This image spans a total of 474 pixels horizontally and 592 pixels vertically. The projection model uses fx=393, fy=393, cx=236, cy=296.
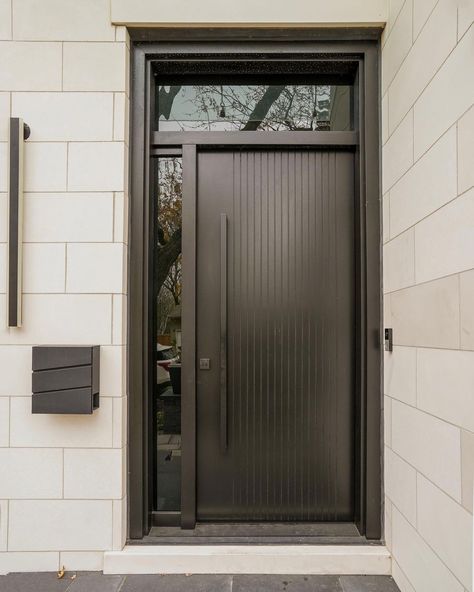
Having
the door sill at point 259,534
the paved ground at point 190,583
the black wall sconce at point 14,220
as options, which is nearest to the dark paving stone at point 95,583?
the paved ground at point 190,583

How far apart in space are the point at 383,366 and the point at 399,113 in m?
1.23

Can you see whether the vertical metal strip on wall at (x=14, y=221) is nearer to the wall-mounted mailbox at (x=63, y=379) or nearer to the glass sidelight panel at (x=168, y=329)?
the wall-mounted mailbox at (x=63, y=379)

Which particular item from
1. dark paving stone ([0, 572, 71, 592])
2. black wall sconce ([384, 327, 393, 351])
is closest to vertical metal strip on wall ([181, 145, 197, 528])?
dark paving stone ([0, 572, 71, 592])

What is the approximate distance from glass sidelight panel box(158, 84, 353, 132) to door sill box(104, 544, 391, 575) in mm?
2222

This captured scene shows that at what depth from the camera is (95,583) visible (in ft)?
6.02

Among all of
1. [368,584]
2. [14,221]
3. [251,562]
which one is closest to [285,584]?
[251,562]

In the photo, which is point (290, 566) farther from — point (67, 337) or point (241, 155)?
point (241, 155)

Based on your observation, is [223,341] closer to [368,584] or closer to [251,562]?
[251,562]

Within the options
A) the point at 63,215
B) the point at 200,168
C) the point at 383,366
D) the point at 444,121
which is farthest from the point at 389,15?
the point at 63,215

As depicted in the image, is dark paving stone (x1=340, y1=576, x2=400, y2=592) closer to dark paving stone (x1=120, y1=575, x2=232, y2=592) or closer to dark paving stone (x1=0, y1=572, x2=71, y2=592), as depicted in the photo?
dark paving stone (x1=120, y1=575, x2=232, y2=592)

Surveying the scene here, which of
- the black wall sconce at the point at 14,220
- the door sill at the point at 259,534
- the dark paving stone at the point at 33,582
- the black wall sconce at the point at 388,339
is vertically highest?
the black wall sconce at the point at 14,220

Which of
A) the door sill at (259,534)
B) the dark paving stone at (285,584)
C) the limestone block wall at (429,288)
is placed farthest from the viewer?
the door sill at (259,534)

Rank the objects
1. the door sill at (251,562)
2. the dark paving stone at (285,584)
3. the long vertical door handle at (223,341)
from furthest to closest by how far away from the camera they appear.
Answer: the long vertical door handle at (223,341) → the door sill at (251,562) → the dark paving stone at (285,584)

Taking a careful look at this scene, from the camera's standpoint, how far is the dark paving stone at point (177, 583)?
5.87 ft
